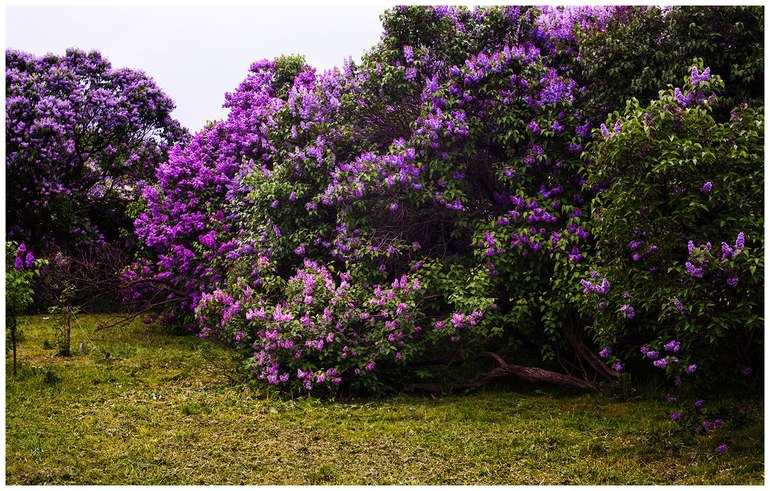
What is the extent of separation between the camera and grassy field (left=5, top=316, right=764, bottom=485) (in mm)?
6781

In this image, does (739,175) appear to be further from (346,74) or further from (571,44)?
(346,74)

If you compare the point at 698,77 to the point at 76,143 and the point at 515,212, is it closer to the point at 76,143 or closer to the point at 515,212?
the point at 515,212

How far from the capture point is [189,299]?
572 inches

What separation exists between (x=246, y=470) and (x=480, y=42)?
6.63m

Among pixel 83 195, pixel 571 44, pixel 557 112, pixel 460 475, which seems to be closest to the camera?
pixel 460 475

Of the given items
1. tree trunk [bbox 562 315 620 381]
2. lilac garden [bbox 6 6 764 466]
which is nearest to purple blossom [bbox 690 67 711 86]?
lilac garden [bbox 6 6 764 466]

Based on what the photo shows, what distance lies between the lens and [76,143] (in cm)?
1934

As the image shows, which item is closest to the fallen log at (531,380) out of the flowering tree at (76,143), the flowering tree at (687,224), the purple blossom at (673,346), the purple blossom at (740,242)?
the flowering tree at (687,224)

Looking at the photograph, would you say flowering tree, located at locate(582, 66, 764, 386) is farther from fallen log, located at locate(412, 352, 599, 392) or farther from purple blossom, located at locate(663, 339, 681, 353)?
fallen log, located at locate(412, 352, 599, 392)

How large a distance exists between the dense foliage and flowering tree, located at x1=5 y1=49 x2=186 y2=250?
792cm

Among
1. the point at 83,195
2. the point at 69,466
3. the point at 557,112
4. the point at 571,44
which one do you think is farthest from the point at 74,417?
the point at 83,195

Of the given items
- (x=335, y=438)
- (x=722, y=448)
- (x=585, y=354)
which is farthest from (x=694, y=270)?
(x=585, y=354)

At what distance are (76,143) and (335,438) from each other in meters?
14.0

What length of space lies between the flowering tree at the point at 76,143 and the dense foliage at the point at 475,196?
26.0 feet
